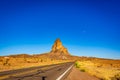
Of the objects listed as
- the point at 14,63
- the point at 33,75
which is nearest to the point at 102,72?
the point at 33,75

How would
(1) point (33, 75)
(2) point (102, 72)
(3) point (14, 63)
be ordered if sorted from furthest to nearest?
1. (3) point (14, 63)
2. (2) point (102, 72)
3. (1) point (33, 75)

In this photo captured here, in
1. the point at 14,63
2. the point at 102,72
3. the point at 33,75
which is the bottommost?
the point at 102,72

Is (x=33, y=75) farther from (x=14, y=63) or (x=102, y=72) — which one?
(x=14, y=63)

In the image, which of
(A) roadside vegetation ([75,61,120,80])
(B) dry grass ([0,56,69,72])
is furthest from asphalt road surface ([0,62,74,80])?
(B) dry grass ([0,56,69,72])

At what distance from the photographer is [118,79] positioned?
19.0 m

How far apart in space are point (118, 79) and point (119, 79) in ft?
0.89

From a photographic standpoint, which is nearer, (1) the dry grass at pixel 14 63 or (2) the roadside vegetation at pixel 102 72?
(2) the roadside vegetation at pixel 102 72

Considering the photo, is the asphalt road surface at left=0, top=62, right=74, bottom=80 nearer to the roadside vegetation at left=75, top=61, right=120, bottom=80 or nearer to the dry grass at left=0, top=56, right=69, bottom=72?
the roadside vegetation at left=75, top=61, right=120, bottom=80

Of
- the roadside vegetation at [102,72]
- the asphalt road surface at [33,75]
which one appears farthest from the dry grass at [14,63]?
the roadside vegetation at [102,72]

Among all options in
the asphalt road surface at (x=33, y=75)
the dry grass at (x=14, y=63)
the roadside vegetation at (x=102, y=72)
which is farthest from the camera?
the dry grass at (x=14, y=63)

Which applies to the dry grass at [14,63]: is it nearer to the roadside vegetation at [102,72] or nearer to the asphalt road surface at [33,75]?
the asphalt road surface at [33,75]

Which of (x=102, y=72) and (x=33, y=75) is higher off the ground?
(x=33, y=75)

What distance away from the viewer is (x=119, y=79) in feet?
61.5

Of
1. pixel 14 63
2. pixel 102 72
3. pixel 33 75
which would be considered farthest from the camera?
pixel 14 63
